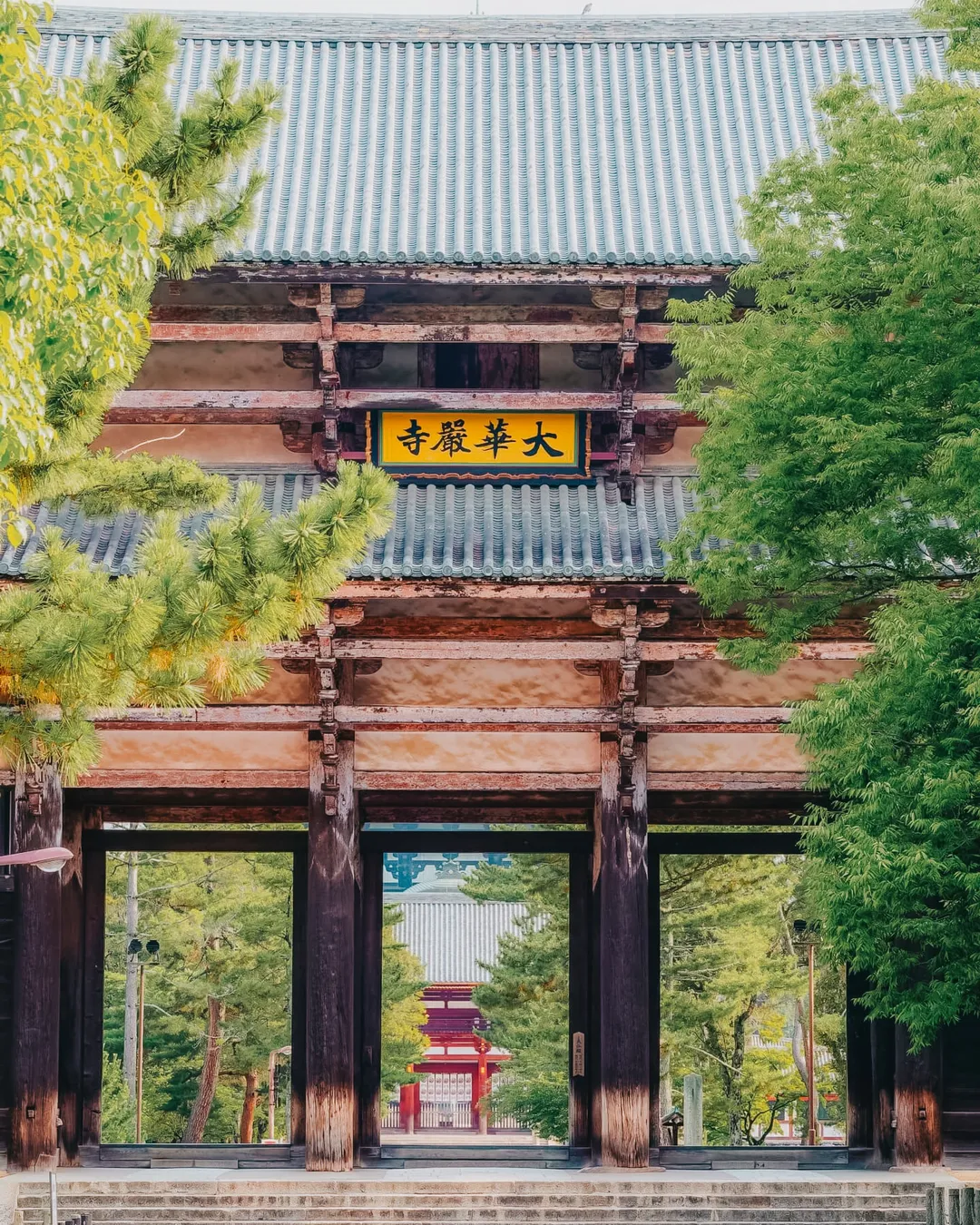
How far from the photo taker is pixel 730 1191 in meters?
12.1

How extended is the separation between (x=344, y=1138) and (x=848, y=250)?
787cm

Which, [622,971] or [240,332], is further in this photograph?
[240,332]

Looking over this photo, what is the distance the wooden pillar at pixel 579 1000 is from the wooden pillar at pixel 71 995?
4.20 m

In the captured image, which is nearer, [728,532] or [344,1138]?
[728,532]

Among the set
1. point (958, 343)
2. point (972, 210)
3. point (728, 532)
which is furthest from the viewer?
point (728, 532)

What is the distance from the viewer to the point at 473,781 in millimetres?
12953

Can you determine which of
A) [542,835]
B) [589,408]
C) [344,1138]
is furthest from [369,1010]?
[589,408]

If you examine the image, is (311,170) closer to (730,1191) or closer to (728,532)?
(728,532)

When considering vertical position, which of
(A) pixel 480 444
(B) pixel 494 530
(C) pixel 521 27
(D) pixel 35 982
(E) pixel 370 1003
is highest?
(C) pixel 521 27

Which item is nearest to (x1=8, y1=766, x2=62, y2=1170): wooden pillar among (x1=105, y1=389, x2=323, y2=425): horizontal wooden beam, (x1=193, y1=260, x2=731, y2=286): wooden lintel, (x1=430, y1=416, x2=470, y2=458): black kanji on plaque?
(x1=105, y1=389, x2=323, y2=425): horizontal wooden beam

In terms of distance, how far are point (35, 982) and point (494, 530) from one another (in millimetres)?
5204

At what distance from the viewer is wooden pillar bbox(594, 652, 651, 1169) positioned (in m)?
12.4

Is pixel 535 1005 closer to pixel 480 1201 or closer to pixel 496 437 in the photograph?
pixel 480 1201

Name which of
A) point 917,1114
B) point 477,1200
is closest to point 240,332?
point 477,1200
